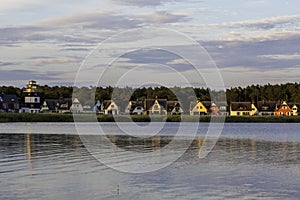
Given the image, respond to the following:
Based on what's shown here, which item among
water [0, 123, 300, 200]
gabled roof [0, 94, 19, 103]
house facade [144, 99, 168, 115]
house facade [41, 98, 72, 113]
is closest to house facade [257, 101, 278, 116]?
house facade [144, 99, 168, 115]

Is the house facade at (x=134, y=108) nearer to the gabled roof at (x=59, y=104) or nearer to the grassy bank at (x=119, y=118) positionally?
the grassy bank at (x=119, y=118)

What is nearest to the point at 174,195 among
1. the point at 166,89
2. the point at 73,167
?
the point at 73,167

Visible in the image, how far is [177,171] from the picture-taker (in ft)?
66.9

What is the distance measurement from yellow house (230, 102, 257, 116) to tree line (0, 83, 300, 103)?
4329 mm

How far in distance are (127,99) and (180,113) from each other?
11.1 m

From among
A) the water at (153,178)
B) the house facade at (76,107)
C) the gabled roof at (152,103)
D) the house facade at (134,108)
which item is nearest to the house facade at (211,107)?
the gabled roof at (152,103)

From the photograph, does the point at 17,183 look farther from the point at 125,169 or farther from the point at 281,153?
the point at 281,153

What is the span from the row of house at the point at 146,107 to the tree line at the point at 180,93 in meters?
2.99

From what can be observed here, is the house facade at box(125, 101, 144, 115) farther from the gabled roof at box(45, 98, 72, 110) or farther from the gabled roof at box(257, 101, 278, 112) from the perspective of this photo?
the gabled roof at box(257, 101, 278, 112)

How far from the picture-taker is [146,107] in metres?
112

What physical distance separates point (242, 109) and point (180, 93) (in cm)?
1344

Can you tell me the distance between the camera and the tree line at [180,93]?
388 feet

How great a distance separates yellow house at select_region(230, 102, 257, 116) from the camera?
11531 centimetres

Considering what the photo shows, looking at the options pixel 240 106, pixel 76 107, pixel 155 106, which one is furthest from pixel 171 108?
pixel 76 107
